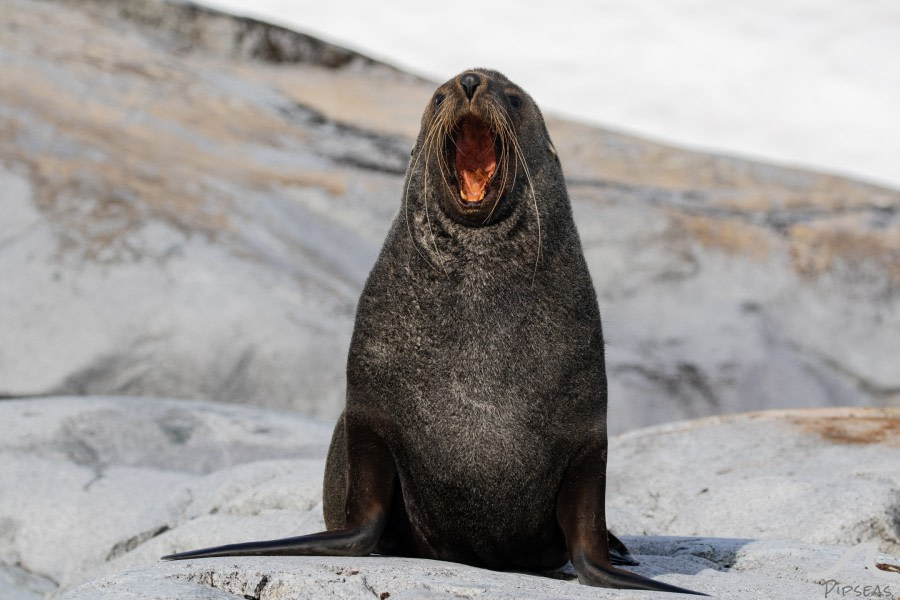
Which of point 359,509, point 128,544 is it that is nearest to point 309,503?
point 128,544

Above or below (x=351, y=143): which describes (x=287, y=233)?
below

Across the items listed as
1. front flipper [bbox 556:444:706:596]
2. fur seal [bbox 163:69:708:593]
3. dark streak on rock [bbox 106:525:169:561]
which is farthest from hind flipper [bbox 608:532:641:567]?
dark streak on rock [bbox 106:525:169:561]

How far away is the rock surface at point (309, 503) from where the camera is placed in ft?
11.4

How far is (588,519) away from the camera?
3.95 meters

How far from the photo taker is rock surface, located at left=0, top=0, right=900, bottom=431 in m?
9.84

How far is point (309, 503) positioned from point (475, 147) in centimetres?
226

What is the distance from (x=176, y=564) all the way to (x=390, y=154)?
37.1ft

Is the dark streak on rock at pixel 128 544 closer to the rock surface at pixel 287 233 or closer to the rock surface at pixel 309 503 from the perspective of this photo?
the rock surface at pixel 309 503

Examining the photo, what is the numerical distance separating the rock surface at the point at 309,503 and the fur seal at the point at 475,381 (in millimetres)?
245

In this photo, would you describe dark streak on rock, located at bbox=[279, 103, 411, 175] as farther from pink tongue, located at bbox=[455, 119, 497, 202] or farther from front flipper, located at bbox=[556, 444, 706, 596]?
front flipper, located at bbox=[556, 444, 706, 596]

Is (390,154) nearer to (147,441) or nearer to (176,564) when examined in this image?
(147,441)

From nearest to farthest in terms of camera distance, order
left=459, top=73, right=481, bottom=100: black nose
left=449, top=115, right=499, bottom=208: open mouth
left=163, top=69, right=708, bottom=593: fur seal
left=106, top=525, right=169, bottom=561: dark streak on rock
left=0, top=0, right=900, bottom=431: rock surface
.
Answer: left=163, top=69, right=708, bottom=593: fur seal < left=459, top=73, right=481, bottom=100: black nose < left=449, top=115, right=499, bottom=208: open mouth < left=106, top=525, right=169, bottom=561: dark streak on rock < left=0, top=0, right=900, bottom=431: rock surface

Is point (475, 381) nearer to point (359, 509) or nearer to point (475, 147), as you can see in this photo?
point (359, 509)

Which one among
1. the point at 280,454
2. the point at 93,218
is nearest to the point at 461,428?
the point at 280,454
